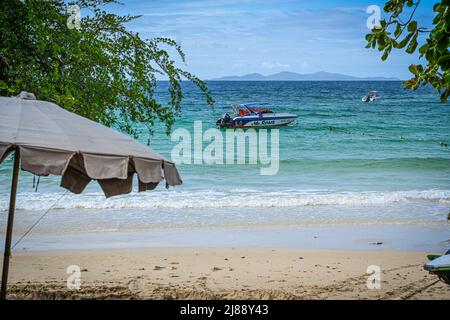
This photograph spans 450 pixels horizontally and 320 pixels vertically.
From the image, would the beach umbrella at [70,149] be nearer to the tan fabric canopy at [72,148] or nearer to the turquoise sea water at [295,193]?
the tan fabric canopy at [72,148]

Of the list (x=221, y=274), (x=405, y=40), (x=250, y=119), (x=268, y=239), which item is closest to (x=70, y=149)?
(x=405, y=40)

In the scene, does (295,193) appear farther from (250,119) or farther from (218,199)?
(250,119)

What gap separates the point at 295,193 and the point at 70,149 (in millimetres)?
15582

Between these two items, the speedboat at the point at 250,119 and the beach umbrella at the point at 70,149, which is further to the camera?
the speedboat at the point at 250,119

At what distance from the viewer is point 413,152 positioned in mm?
33188

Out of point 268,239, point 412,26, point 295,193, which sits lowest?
point 268,239

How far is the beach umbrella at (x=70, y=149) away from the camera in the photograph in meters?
5.08

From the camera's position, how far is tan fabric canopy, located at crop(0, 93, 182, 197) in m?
5.08

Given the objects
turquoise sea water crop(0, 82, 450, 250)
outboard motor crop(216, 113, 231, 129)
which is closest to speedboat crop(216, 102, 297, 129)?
outboard motor crop(216, 113, 231, 129)

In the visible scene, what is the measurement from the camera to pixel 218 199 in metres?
18.5

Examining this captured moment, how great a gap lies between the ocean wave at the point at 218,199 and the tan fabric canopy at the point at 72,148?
1128 cm

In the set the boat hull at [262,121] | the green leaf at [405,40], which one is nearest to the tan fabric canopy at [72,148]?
the green leaf at [405,40]

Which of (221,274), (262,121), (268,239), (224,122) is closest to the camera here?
(221,274)

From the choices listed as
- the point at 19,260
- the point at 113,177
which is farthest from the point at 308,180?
the point at 113,177
